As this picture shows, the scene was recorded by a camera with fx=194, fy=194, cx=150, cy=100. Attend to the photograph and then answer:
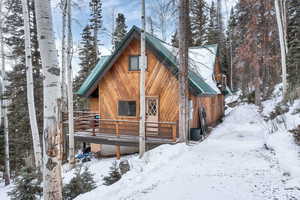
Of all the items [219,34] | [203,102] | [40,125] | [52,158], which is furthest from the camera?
[219,34]

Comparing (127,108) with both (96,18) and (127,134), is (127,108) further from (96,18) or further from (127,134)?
(96,18)

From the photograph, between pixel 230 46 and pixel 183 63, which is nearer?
pixel 183 63

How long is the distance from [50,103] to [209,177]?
3894mm

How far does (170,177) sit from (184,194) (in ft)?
3.35

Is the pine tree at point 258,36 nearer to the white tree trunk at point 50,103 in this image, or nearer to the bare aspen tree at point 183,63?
the bare aspen tree at point 183,63

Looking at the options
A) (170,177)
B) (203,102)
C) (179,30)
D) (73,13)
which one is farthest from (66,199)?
(203,102)

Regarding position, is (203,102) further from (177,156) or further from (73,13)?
(73,13)

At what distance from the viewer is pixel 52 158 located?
10.9 ft

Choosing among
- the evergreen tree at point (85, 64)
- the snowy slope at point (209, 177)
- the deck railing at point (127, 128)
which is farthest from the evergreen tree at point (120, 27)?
the snowy slope at point (209, 177)

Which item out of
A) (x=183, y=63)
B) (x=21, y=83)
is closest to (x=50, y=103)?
(x=183, y=63)

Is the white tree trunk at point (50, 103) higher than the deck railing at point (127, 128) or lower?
higher

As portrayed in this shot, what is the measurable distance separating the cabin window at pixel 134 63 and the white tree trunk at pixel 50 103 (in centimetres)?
760

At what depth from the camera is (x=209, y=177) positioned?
4.72 meters

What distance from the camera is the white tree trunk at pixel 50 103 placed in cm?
316
